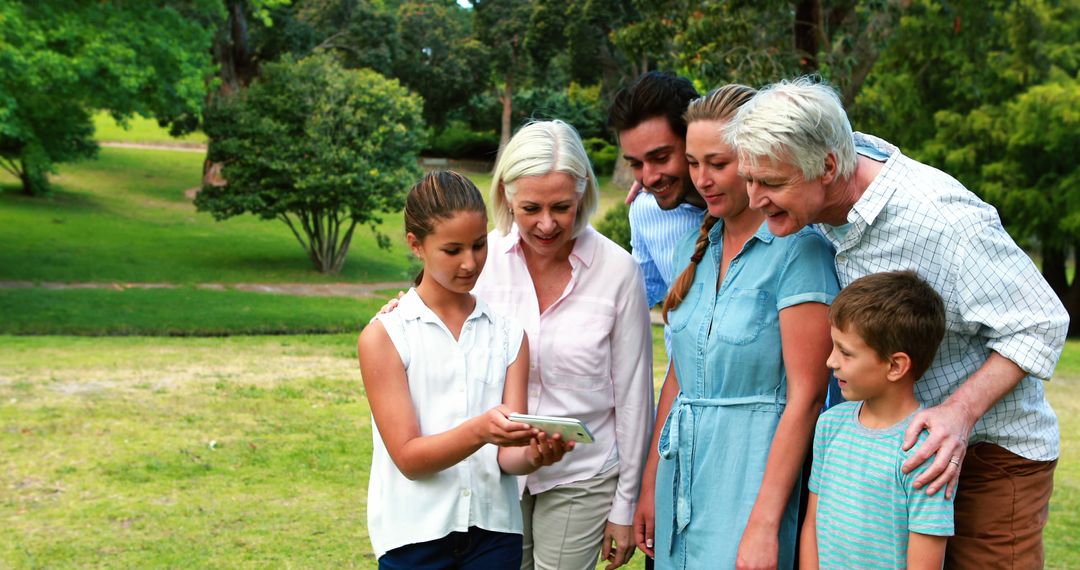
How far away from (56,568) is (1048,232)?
64.9 feet

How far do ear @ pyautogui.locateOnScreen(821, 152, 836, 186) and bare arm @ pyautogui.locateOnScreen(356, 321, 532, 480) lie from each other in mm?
913

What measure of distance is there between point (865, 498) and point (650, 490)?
698 mm

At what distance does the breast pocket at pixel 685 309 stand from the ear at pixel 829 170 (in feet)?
1.59

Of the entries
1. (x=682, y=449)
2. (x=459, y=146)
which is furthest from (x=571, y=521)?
(x=459, y=146)

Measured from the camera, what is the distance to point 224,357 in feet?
41.4

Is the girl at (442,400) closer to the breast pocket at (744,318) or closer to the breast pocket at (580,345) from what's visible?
the breast pocket at (580,345)

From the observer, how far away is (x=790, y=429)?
8.46 feet

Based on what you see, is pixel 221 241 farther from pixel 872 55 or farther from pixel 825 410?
pixel 825 410

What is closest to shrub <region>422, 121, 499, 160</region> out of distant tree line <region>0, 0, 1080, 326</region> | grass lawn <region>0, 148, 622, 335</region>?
grass lawn <region>0, 148, 622, 335</region>

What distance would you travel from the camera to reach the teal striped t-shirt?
241 cm

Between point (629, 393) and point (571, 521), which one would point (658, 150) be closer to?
point (629, 393)

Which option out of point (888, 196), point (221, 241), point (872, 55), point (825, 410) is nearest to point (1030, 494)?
point (825, 410)

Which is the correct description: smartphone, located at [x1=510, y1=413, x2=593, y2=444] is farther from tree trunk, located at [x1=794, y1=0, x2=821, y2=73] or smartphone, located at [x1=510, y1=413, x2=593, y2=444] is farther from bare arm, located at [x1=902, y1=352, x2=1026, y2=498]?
tree trunk, located at [x1=794, y1=0, x2=821, y2=73]

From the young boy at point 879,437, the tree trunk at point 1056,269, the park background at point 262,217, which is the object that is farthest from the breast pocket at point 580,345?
the tree trunk at point 1056,269
